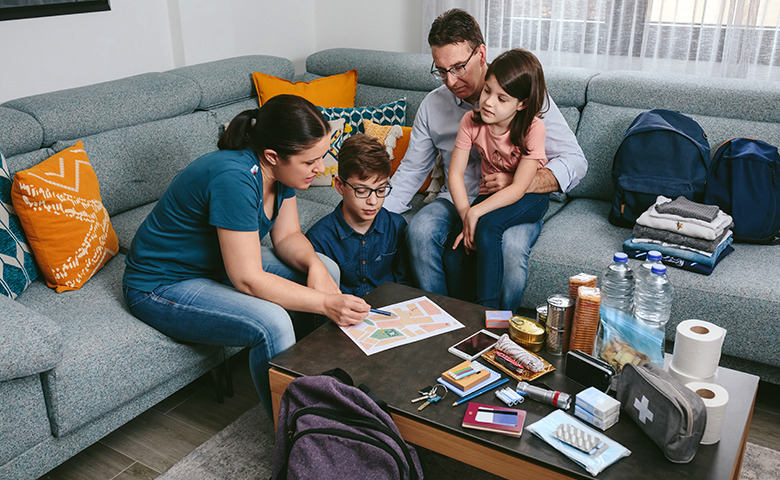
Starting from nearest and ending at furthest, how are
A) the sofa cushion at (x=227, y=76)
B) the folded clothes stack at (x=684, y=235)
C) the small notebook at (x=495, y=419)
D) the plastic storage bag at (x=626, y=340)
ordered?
the small notebook at (x=495, y=419), the plastic storage bag at (x=626, y=340), the folded clothes stack at (x=684, y=235), the sofa cushion at (x=227, y=76)

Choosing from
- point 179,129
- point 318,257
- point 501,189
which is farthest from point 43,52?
point 501,189

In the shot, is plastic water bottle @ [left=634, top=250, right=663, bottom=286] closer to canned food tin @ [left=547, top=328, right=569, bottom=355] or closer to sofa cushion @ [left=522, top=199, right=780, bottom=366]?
canned food tin @ [left=547, top=328, right=569, bottom=355]

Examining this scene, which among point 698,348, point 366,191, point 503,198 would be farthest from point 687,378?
point 366,191

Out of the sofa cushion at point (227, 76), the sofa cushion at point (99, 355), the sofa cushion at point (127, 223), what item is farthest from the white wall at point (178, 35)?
the sofa cushion at point (99, 355)

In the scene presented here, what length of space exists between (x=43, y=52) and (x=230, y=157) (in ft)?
5.44

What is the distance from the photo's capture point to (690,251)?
74.3 inches

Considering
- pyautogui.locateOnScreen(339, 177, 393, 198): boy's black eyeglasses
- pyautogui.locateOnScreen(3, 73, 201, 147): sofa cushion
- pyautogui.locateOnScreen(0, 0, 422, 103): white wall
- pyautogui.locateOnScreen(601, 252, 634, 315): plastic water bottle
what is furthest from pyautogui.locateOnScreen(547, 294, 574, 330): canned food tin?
pyautogui.locateOnScreen(0, 0, 422, 103): white wall

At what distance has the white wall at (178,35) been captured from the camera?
2643mm

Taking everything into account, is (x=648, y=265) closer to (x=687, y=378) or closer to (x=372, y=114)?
(x=687, y=378)

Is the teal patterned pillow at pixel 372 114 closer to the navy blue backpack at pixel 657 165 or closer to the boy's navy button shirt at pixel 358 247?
the boy's navy button shirt at pixel 358 247

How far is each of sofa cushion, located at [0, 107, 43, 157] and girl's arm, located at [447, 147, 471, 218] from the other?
1.39 meters

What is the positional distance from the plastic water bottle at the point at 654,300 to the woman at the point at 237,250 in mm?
663

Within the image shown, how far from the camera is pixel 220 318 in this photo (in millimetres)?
1599

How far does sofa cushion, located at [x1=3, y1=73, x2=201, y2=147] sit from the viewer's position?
214cm
